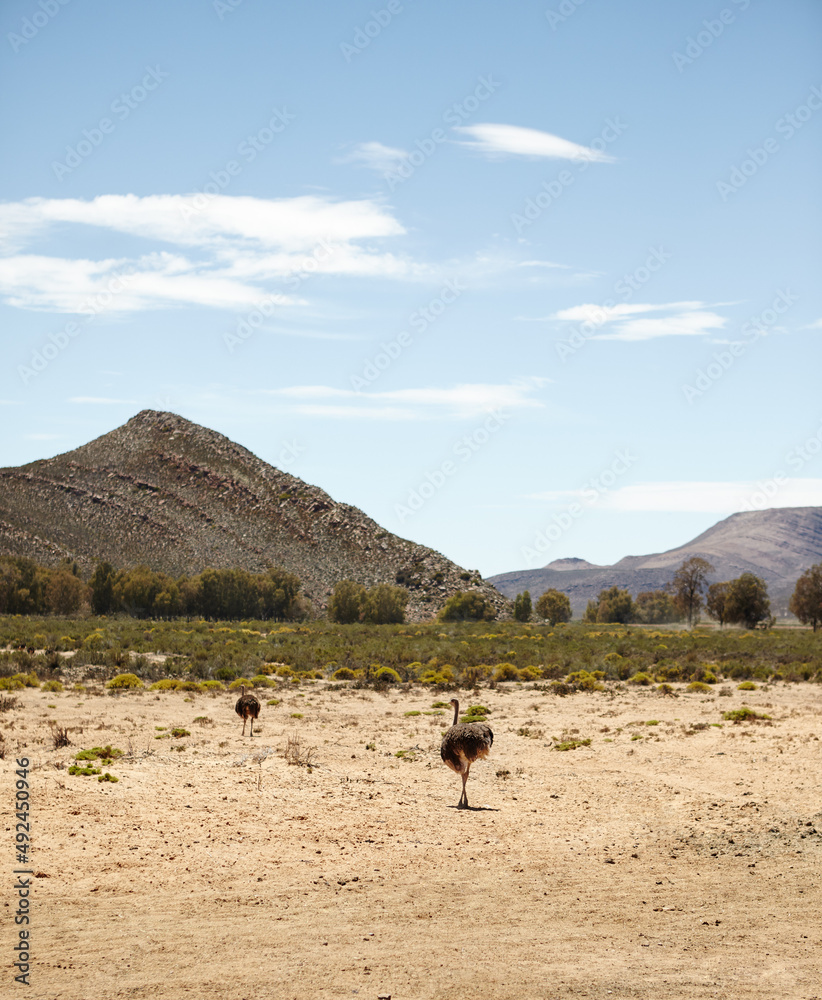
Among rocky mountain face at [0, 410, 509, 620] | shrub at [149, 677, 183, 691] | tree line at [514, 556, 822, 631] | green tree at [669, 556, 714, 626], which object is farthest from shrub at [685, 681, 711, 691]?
rocky mountain face at [0, 410, 509, 620]

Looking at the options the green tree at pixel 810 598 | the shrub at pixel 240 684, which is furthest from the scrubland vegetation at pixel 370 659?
the green tree at pixel 810 598

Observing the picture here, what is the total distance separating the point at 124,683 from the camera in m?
26.5

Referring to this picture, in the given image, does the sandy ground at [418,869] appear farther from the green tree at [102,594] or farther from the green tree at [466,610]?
the green tree at [466,610]

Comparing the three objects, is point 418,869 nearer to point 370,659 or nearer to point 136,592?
point 370,659

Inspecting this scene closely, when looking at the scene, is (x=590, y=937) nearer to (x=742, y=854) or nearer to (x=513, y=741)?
(x=742, y=854)

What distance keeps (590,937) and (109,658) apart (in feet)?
92.0

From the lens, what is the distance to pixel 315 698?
85.2 feet

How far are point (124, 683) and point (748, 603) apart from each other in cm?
6017

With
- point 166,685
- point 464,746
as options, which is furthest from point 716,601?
point 464,746

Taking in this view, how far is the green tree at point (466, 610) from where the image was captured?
86500 millimetres

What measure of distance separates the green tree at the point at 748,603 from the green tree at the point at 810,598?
236 cm

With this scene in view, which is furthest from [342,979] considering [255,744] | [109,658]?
[109,658]

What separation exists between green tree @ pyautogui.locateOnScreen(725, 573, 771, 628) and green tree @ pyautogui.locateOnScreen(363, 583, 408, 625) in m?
28.0

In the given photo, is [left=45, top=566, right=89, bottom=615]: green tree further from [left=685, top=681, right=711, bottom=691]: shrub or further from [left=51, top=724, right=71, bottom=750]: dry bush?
[left=51, top=724, right=71, bottom=750]: dry bush
